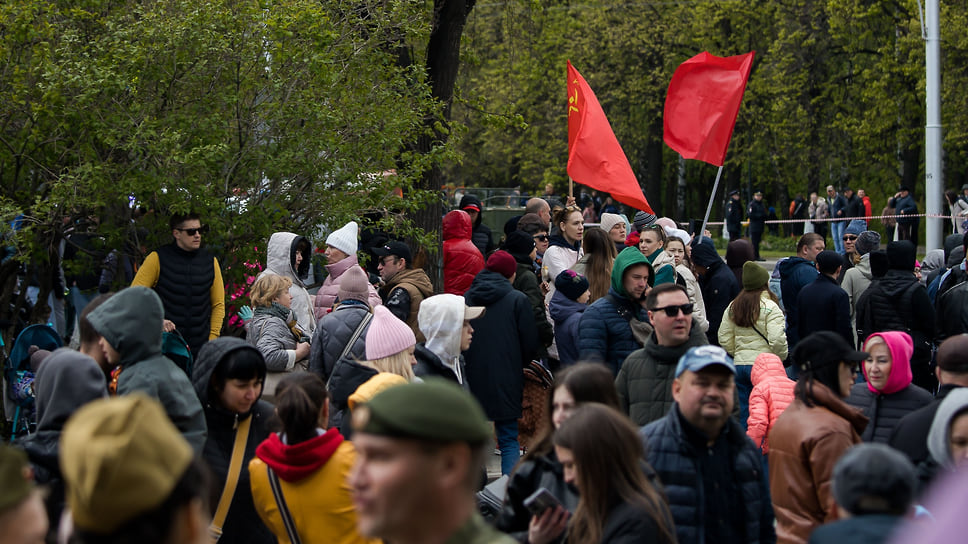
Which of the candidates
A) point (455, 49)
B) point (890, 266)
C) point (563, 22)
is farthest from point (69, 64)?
point (563, 22)

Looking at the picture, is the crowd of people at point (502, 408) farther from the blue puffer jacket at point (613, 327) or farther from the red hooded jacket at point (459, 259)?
the red hooded jacket at point (459, 259)

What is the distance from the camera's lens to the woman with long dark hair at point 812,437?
4680 mm

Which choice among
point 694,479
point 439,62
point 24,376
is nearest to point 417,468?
point 694,479

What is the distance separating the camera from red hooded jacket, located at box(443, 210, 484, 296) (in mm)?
10609

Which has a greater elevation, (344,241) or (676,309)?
(344,241)

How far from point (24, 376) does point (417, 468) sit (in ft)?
→ 19.8

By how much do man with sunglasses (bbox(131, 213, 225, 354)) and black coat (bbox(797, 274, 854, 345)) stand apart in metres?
4.87

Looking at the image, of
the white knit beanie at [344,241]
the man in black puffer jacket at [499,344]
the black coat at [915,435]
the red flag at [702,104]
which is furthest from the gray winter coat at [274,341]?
the red flag at [702,104]

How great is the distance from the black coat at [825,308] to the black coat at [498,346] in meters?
2.86

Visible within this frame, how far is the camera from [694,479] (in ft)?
14.1

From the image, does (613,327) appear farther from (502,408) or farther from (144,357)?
(144,357)

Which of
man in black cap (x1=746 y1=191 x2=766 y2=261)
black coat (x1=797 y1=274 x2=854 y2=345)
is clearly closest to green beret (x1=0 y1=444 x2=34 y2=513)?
black coat (x1=797 y1=274 x2=854 y2=345)

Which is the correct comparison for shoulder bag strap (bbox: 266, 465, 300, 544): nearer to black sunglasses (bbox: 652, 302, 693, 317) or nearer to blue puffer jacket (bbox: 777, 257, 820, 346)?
black sunglasses (bbox: 652, 302, 693, 317)

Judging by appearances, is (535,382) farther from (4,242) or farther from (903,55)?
(903,55)
